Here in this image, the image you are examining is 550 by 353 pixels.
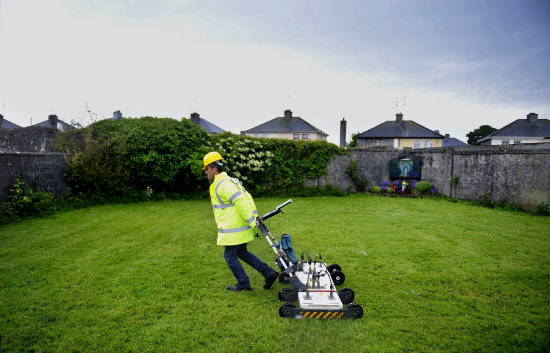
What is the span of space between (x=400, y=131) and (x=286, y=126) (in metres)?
16.0

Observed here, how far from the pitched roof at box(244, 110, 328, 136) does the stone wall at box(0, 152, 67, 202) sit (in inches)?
1360

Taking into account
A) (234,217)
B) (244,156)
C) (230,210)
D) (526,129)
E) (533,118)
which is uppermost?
(533,118)

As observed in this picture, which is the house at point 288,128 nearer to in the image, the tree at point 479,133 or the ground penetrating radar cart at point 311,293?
the ground penetrating radar cart at point 311,293

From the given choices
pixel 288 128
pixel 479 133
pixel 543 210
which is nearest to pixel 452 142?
pixel 479 133

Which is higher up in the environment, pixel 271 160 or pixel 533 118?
pixel 533 118

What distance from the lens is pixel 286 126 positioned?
44.8 metres

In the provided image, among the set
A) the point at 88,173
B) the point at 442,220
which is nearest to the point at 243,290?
the point at 442,220

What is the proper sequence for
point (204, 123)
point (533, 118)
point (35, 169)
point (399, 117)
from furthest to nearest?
point (399, 117)
point (204, 123)
point (533, 118)
point (35, 169)

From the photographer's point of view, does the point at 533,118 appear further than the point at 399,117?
No

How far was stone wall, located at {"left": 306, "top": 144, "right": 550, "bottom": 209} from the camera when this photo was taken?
1136 centimetres

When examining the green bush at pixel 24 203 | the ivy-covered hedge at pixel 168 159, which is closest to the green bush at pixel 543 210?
the ivy-covered hedge at pixel 168 159

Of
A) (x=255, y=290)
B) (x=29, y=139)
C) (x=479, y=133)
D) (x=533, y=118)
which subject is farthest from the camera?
(x=479, y=133)

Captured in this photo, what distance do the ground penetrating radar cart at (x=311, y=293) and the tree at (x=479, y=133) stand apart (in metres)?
71.3

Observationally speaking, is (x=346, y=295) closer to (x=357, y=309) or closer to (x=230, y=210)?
(x=357, y=309)
